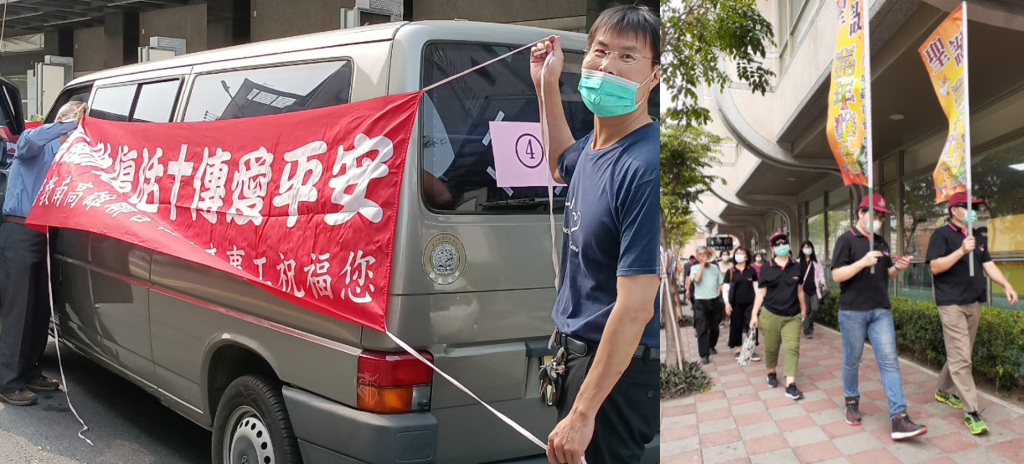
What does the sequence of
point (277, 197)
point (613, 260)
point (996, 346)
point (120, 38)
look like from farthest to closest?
point (120, 38) < point (277, 197) < point (996, 346) < point (613, 260)

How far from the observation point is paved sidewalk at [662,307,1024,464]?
1.58 meters

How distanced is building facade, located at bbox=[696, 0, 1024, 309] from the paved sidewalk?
0.29m

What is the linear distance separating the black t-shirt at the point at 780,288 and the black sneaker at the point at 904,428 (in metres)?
2.82

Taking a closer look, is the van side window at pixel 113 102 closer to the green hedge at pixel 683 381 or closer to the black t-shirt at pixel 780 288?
the green hedge at pixel 683 381

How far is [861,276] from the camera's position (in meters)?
2.66

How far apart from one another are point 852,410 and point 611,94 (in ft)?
5.11

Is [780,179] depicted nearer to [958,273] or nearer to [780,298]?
[958,273]

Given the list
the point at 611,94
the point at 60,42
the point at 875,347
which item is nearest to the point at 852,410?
the point at 875,347

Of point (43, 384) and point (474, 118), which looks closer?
point (474, 118)

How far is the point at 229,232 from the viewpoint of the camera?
2287mm

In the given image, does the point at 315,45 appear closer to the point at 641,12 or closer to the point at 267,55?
the point at 267,55

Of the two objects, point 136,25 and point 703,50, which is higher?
point 136,25

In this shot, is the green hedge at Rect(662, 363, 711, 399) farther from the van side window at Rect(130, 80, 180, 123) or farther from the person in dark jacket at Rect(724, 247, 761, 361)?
the person in dark jacket at Rect(724, 247, 761, 361)

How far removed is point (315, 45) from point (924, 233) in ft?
6.11
